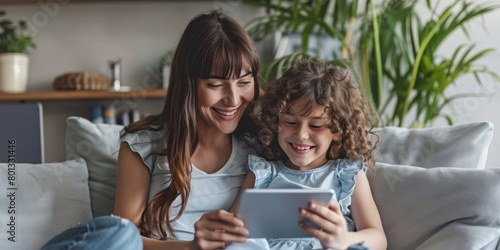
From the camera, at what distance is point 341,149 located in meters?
1.58

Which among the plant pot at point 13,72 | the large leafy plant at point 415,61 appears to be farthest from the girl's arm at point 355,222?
the plant pot at point 13,72

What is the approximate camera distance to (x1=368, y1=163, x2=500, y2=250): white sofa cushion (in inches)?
57.6

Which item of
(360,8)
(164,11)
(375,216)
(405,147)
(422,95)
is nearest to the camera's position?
(375,216)

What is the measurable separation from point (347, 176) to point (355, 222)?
11 cm

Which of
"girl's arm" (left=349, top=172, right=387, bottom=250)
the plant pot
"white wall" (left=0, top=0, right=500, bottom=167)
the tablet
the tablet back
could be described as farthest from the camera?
"white wall" (left=0, top=0, right=500, bottom=167)

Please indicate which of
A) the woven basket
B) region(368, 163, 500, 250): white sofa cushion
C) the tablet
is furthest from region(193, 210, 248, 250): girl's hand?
the woven basket

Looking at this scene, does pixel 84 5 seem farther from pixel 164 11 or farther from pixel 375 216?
pixel 375 216

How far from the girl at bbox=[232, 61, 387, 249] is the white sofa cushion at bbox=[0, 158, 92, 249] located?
445 mm

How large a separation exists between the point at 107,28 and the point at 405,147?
6.98 ft

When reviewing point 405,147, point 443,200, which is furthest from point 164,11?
point 443,200

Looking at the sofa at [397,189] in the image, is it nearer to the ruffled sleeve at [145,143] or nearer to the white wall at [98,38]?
the ruffled sleeve at [145,143]

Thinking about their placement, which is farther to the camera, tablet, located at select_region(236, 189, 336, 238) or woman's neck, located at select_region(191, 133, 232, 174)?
woman's neck, located at select_region(191, 133, 232, 174)

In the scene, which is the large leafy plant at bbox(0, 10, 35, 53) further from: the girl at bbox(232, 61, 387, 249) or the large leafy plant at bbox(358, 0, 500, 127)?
the girl at bbox(232, 61, 387, 249)

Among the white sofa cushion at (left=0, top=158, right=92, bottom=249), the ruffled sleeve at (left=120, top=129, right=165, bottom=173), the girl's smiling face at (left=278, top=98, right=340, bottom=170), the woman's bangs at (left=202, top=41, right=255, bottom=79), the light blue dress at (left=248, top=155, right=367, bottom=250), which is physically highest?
the woman's bangs at (left=202, top=41, right=255, bottom=79)
